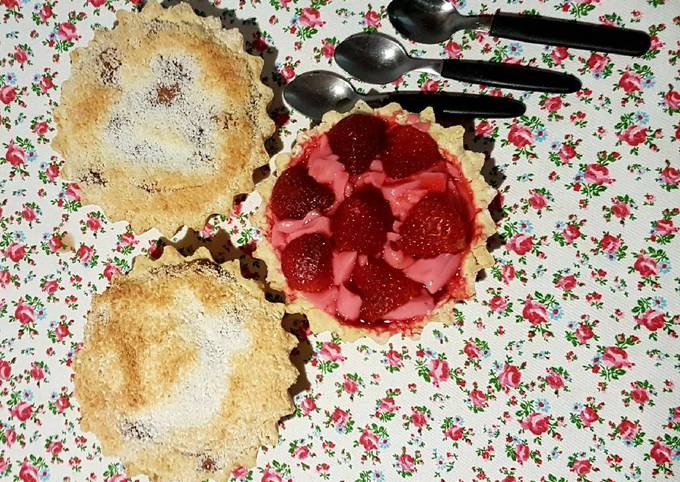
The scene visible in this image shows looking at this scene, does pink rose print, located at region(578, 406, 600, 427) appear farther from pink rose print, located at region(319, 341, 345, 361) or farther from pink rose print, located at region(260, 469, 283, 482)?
pink rose print, located at region(260, 469, 283, 482)

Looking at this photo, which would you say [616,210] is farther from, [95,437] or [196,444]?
[95,437]

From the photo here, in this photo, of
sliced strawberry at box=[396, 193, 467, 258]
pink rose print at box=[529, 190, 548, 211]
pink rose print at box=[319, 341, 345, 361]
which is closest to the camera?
sliced strawberry at box=[396, 193, 467, 258]

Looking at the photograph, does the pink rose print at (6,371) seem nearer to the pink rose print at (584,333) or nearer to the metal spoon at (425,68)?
the metal spoon at (425,68)

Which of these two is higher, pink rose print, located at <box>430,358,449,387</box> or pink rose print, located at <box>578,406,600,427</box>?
pink rose print, located at <box>578,406,600,427</box>

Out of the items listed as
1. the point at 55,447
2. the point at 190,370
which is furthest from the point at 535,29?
the point at 55,447

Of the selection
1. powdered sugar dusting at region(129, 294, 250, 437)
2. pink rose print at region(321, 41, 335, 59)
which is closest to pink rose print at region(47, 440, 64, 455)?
powdered sugar dusting at region(129, 294, 250, 437)

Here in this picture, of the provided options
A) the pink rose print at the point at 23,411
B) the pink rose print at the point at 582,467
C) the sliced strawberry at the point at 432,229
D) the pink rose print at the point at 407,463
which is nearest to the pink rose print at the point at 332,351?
the pink rose print at the point at 407,463

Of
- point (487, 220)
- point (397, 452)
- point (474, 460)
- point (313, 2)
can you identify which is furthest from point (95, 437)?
point (313, 2)

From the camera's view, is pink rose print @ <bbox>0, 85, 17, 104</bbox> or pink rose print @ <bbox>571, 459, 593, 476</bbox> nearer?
pink rose print @ <bbox>571, 459, 593, 476</bbox>

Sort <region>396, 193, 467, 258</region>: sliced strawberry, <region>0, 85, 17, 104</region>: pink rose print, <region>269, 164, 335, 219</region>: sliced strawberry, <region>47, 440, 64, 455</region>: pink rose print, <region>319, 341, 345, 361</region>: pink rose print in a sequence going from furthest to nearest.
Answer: <region>0, 85, 17, 104</region>: pink rose print
<region>47, 440, 64, 455</region>: pink rose print
<region>319, 341, 345, 361</region>: pink rose print
<region>269, 164, 335, 219</region>: sliced strawberry
<region>396, 193, 467, 258</region>: sliced strawberry
